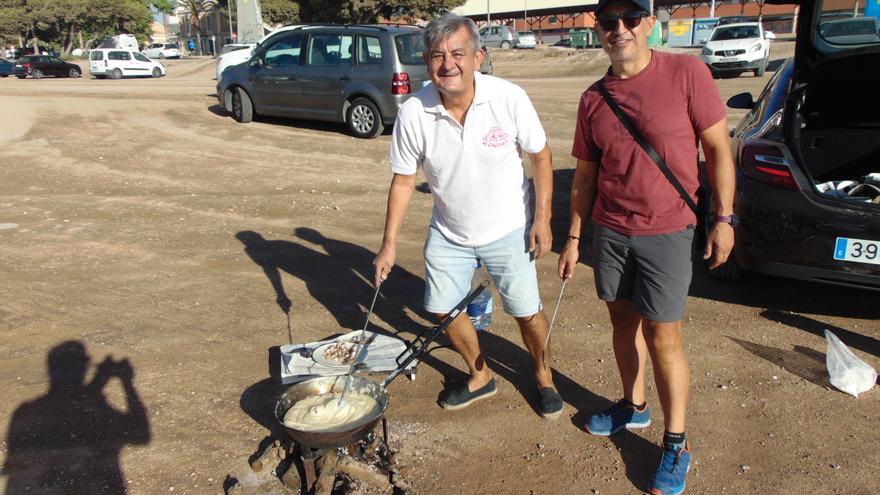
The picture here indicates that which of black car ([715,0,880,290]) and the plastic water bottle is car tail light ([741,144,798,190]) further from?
the plastic water bottle

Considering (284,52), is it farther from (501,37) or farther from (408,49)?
(501,37)

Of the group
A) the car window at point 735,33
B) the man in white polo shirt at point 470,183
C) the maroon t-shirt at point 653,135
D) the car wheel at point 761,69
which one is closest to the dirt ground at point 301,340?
the man in white polo shirt at point 470,183

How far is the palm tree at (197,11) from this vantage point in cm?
7494

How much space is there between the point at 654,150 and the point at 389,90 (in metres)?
8.71

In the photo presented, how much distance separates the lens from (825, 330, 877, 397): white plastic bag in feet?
11.8

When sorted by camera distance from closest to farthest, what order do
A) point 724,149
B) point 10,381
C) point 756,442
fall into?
1. point 724,149
2. point 756,442
3. point 10,381

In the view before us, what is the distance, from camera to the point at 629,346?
3.18 m

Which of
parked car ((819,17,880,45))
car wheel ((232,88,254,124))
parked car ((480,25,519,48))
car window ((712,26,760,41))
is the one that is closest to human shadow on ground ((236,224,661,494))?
parked car ((819,17,880,45))

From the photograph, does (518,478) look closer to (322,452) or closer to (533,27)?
(322,452)

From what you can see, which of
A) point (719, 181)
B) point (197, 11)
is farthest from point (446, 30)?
point (197, 11)

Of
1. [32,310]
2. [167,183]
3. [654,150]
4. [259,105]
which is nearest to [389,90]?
[259,105]

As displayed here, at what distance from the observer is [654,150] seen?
2689 millimetres

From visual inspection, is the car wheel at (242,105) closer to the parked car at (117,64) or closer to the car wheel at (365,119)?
the car wheel at (365,119)

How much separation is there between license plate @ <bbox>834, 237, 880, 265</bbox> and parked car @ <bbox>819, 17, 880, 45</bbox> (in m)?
1.64
